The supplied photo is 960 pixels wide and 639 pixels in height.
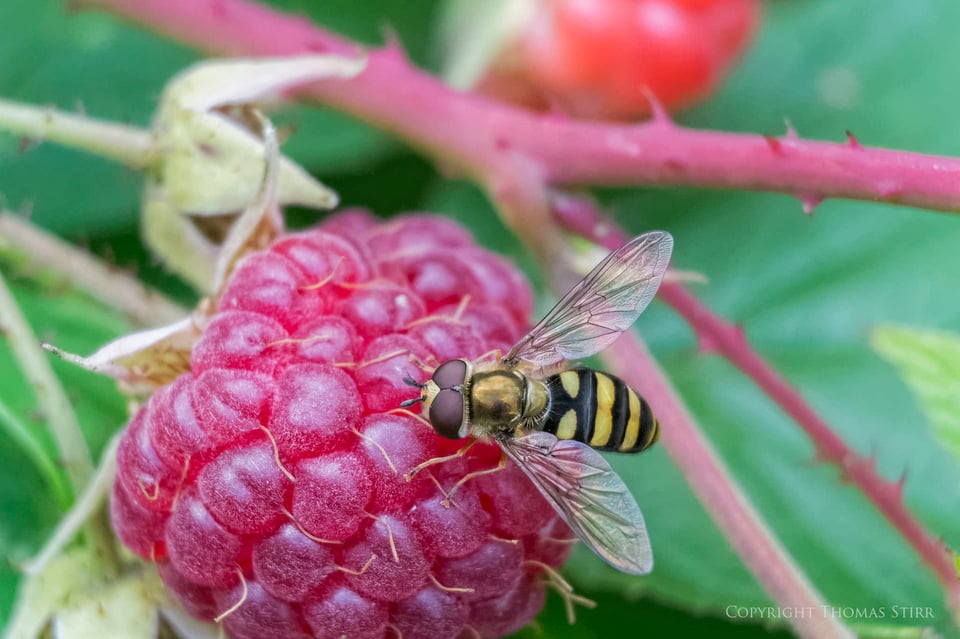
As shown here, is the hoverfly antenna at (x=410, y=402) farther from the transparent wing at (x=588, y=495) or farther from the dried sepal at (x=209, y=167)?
the dried sepal at (x=209, y=167)

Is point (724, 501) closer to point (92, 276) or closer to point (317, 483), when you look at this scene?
point (317, 483)

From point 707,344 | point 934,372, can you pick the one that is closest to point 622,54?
point 707,344

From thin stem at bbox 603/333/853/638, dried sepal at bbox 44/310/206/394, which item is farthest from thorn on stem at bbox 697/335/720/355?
dried sepal at bbox 44/310/206/394

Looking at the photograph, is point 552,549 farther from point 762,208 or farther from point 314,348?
point 762,208

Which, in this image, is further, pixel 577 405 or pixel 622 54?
pixel 622 54

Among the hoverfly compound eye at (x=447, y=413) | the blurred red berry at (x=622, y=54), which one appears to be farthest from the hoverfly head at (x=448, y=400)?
the blurred red berry at (x=622, y=54)

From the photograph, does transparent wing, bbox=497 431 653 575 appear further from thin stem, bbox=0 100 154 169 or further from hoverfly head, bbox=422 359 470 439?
thin stem, bbox=0 100 154 169
